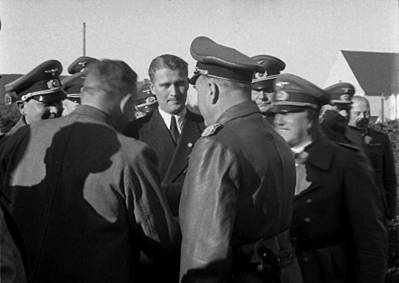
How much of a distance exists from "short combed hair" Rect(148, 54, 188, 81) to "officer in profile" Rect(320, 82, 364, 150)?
6.62ft

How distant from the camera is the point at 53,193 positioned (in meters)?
3.04

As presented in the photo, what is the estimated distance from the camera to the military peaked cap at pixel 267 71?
227 inches

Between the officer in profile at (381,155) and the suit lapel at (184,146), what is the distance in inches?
130

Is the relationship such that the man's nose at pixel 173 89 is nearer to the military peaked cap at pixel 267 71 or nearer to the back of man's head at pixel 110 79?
the military peaked cap at pixel 267 71

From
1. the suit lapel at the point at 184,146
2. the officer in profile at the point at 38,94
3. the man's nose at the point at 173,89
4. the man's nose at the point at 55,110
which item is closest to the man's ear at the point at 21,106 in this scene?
the officer in profile at the point at 38,94

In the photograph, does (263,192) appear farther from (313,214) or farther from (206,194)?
(313,214)

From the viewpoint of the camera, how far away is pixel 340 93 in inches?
266

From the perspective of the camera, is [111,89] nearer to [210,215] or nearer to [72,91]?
[210,215]

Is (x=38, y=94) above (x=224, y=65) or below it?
below

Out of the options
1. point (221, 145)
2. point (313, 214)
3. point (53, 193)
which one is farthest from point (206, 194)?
point (313, 214)

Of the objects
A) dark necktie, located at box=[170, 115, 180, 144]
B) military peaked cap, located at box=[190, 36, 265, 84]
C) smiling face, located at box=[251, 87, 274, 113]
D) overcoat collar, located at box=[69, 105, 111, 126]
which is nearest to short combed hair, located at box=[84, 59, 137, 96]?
overcoat collar, located at box=[69, 105, 111, 126]

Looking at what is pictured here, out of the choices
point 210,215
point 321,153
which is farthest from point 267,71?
point 210,215

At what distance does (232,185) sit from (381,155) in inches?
203

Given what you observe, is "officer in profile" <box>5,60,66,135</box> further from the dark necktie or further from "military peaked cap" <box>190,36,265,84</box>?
"military peaked cap" <box>190,36,265,84</box>
